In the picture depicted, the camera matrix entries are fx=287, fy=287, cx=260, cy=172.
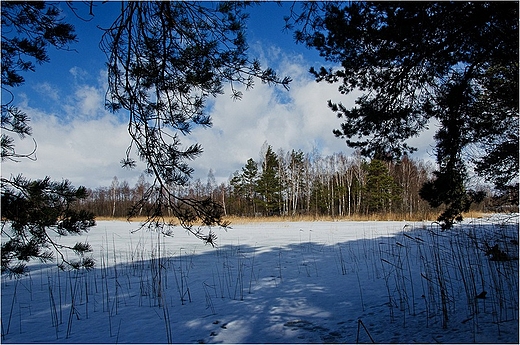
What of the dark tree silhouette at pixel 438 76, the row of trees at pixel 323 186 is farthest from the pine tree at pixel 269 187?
the dark tree silhouette at pixel 438 76

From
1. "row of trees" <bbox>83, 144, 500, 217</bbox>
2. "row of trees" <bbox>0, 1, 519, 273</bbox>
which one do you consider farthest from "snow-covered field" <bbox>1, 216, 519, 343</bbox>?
"row of trees" <bbox>83, 144, 500, 217</bbox>

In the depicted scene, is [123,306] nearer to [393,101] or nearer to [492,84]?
[393,101]

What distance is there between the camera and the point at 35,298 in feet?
11.2

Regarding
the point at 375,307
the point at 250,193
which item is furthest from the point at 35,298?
the point at 250,193

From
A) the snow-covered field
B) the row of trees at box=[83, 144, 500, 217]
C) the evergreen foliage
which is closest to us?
the evergreen foliage

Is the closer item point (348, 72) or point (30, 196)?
point (30, 196)

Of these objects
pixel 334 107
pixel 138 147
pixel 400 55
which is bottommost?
pixel 138 147

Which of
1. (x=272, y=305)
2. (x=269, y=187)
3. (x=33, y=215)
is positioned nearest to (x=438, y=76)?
(x=272, y=305)

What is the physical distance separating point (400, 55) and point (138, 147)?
103 inches

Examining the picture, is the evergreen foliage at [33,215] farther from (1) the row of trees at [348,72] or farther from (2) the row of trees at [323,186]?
(2) the row of trees at [323,186]

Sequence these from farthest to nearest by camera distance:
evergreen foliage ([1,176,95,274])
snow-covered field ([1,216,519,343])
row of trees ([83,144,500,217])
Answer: row of trees ([83,144,500,217])
snow-covered field ([1,216,519,343])
evergreen foliage ([1,176,95,274])

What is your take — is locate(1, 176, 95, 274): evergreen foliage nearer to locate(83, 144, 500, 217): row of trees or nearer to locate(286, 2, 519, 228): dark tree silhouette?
locate(286, 2, 519, 228): dark tree silhouette

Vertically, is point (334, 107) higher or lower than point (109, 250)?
higher

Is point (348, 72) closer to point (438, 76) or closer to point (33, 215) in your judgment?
point (438, 76)
